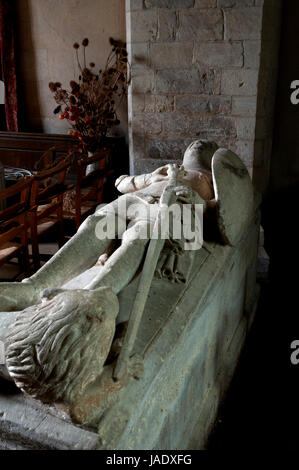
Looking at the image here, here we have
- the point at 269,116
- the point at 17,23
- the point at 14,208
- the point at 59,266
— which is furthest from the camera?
the point at 17,23

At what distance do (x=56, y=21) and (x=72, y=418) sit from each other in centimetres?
475

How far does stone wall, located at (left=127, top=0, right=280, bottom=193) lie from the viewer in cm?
305

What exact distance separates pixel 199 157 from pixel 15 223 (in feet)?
4.87

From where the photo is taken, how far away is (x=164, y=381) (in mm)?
1596

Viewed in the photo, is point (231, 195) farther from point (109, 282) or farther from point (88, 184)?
point (88, 184)

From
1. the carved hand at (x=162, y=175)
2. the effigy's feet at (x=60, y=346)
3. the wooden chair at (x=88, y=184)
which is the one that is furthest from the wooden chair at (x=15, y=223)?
the effigy's feet at (x=60, y=346)

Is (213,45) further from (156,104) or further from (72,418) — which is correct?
(72,418)

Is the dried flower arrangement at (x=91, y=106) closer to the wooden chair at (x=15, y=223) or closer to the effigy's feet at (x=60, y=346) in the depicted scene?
the wooden chair at (x=15, y=223)

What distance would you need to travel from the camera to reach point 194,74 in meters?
3.20

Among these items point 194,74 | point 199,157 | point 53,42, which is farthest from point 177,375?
point 53,42

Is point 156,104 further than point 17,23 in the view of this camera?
No

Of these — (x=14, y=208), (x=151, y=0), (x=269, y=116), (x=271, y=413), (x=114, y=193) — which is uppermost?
(x=151, y=0)

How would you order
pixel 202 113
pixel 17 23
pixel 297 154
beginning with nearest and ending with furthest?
1. pixel 202 113
2. pixel 297 154
3. pixel 17 23

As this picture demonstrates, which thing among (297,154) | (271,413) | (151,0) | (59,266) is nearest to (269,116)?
(297,154)
